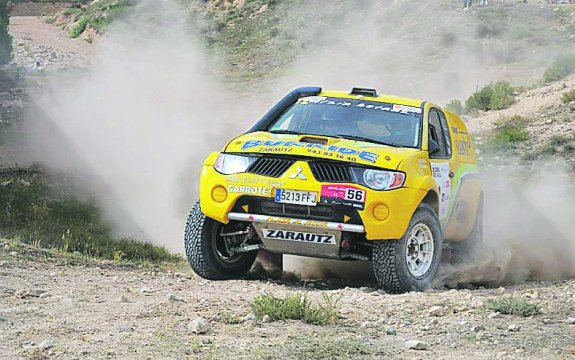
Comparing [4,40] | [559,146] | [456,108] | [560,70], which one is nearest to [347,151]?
[559,146]

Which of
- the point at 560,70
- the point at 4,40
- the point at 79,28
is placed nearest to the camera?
the point at 560,70

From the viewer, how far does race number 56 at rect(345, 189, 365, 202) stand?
27.8 feet

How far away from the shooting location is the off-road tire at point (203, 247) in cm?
919

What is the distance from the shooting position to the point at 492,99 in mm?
26234

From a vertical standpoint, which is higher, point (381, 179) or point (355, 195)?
point (381, 179)

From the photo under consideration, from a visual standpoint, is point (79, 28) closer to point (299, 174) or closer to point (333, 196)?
point (299, 174)

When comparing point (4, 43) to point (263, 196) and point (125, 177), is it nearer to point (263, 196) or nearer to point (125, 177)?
point (125, 177)

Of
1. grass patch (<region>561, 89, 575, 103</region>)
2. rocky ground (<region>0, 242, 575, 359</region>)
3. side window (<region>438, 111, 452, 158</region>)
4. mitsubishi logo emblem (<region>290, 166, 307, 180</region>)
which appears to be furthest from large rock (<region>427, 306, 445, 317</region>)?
grass patch (<region>561, 89, 575, 103</region>)

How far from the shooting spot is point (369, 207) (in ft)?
27.8

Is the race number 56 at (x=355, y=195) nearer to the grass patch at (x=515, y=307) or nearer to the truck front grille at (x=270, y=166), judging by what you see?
the truck front grille at (x=270, y=166)

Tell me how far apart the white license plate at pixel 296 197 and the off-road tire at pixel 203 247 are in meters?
0.86

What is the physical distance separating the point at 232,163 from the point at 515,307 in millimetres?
2707

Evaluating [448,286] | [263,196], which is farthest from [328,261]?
[263,196]

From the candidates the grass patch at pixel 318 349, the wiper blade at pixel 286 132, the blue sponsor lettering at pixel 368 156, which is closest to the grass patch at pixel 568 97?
the wiper blade at pixel 286 132
